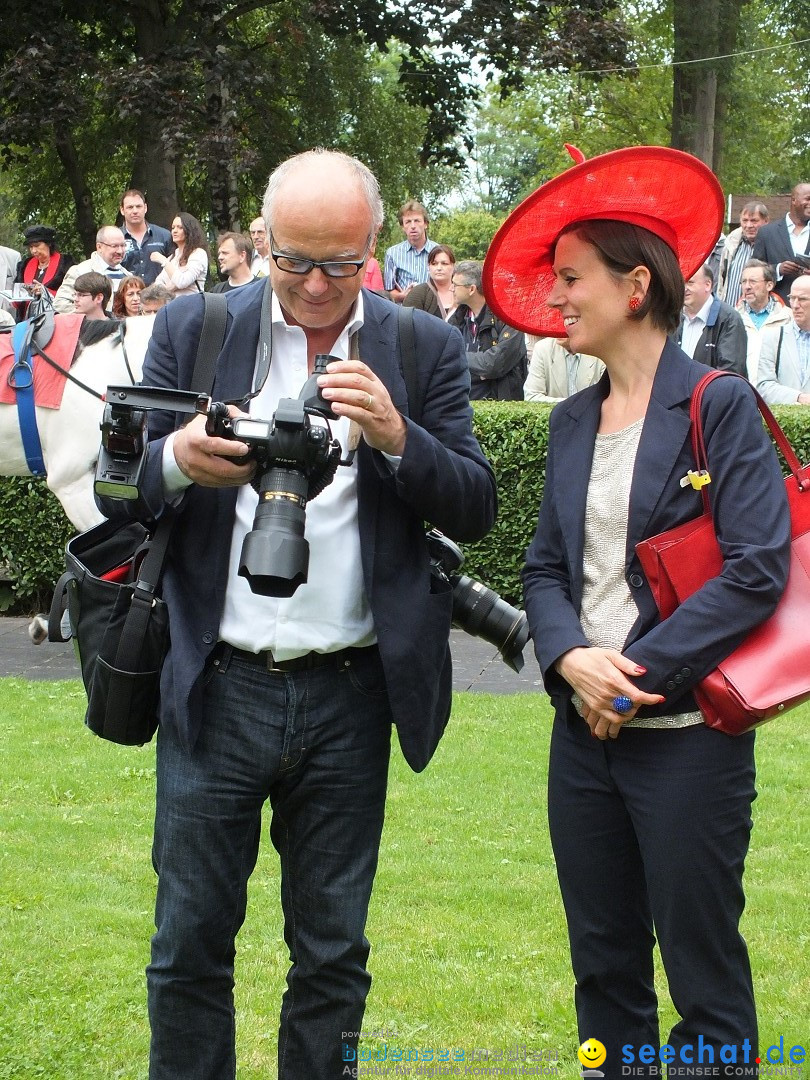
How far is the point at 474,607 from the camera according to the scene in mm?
3219

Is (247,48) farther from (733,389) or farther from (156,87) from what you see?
(733,389)

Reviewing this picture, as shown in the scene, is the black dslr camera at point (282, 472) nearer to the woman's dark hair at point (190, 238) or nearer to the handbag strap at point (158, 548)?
the handbag strap at point (158, 548)

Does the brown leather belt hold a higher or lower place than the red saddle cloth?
lower

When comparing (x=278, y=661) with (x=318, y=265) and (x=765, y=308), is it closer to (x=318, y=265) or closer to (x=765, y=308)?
(x=318, y=265)

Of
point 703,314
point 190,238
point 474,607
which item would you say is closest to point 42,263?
point 190,238

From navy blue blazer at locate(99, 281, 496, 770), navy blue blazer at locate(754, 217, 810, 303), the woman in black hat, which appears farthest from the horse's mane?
navy blue blazer at locate(754, 217, 810, 303)

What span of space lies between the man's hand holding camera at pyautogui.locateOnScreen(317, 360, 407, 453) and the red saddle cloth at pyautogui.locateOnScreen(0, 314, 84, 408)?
207 inches

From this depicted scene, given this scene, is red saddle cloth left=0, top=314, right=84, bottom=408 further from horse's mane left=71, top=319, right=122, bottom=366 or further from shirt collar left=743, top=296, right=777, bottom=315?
shirt collar left=743, top=296, right=777, bottom=315

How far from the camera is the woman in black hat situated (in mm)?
14242

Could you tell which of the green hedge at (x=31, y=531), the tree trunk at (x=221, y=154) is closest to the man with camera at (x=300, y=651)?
the green hedge at (x=31, y=531)

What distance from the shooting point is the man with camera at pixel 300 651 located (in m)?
2.87

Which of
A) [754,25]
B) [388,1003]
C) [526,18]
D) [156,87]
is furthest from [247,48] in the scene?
[388,1003]

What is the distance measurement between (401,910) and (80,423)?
12.8ft

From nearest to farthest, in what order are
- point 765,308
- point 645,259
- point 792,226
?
point 645,259, point 765,308, point 792,226
